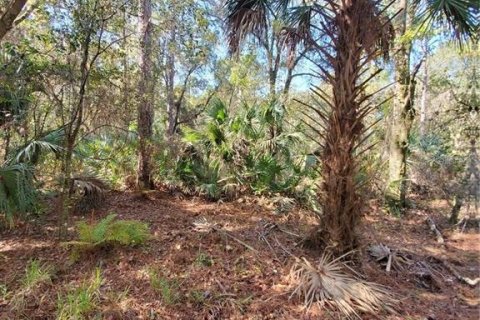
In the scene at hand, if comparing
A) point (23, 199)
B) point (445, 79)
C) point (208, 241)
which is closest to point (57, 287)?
point (23, 199)

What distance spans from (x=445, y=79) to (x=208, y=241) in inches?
355

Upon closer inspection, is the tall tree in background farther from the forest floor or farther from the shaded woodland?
the forest floor

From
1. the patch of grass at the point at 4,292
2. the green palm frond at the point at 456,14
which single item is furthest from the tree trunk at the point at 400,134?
the patch of grass at the point at 4,292

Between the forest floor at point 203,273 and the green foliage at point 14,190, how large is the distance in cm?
64

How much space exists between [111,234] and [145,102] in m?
2.92

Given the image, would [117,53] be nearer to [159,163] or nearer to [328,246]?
[159,163]

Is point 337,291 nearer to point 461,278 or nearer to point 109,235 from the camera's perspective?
point 461,278

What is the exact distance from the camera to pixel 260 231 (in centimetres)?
486

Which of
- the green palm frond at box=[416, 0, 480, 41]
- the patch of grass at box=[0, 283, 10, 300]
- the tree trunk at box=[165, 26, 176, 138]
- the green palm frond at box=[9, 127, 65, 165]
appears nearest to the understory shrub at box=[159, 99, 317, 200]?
the tree trunk at box=[165, 26, 176, 138]

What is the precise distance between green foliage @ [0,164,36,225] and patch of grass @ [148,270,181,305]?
155cm

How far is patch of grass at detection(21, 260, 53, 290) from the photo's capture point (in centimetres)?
320

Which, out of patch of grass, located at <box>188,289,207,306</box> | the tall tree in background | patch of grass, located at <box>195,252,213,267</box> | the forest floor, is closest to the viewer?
the forest floor

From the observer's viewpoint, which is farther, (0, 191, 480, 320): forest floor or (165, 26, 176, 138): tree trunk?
(165, 26, 176, 138): tree trunk

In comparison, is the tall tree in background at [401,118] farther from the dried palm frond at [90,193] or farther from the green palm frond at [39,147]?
the green palm frond at [39,147]
